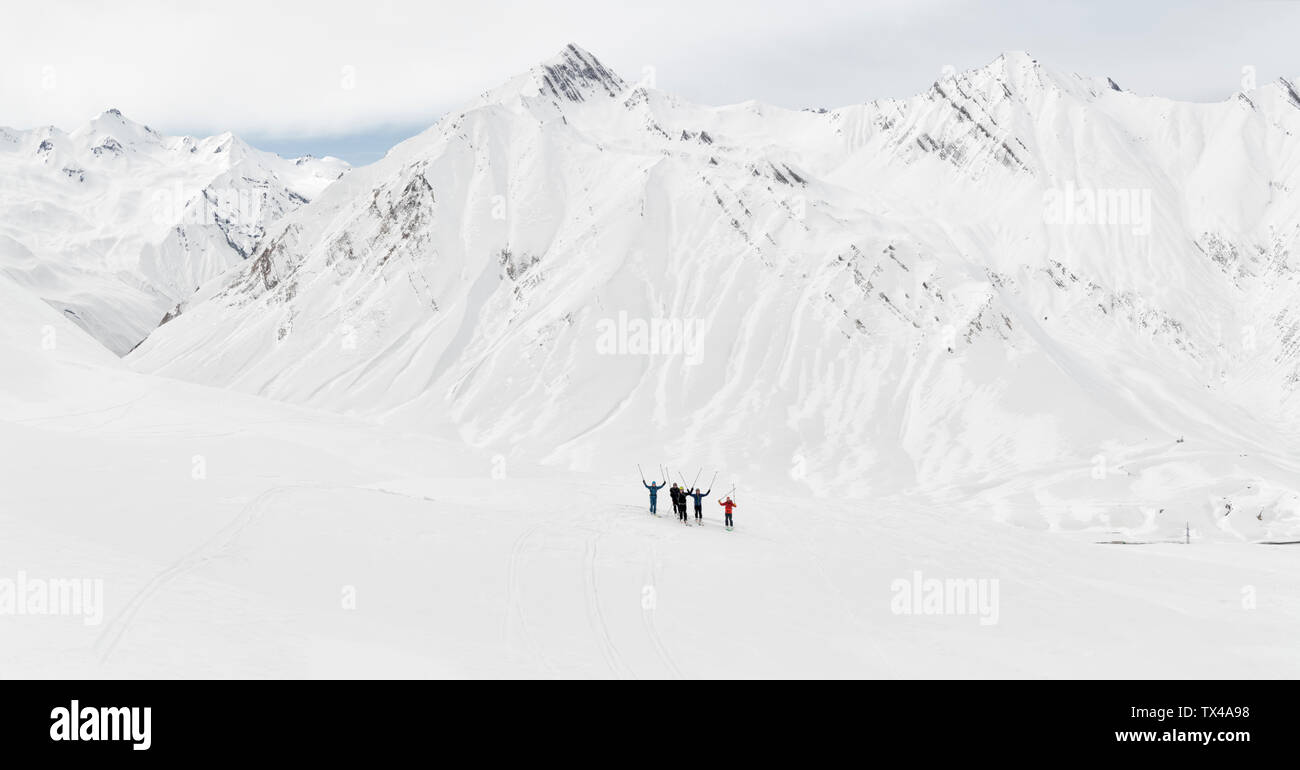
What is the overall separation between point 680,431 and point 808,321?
31.2 meters

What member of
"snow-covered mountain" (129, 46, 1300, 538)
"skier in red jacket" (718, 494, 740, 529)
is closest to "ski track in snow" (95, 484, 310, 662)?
"skier in red jacket" (718, 494, 740, 529)

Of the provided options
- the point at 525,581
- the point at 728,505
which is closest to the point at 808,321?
the point at 728,505

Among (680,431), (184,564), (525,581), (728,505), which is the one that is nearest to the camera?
(184,564)

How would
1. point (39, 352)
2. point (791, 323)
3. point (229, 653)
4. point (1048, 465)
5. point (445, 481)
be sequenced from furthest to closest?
point (791, 323), point (1048, 465), point (39, 352), point (445, 481), point (229, 653)

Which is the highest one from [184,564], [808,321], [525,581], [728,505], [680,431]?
[808,321]

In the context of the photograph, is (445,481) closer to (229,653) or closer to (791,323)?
(229,653)

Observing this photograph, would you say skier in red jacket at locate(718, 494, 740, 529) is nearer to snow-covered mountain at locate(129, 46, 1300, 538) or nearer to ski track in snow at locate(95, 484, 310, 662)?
ski track in snow at locate(95, 484, 310, 662)

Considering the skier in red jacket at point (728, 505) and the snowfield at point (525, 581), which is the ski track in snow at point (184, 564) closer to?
the snowfield at point (525, 581)

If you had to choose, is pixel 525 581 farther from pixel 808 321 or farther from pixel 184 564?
pixel 808 321

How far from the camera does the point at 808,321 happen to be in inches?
5143

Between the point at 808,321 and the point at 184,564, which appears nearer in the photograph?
the point at 184,564
